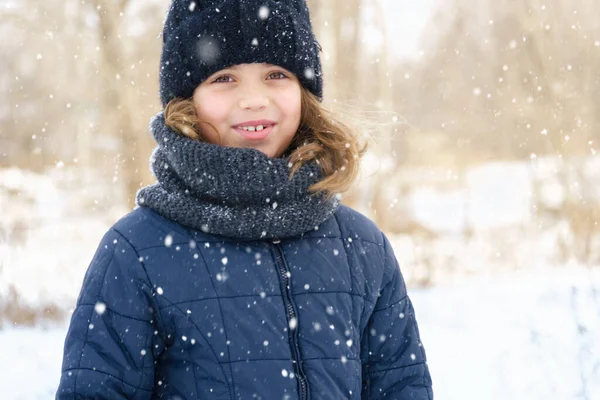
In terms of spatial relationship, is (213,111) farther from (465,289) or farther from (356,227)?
(465,289)

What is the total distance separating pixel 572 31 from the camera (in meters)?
8.77

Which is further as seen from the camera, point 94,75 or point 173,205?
point 94,75

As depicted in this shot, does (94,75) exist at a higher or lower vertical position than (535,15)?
lower

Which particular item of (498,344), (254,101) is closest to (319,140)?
(254,101)

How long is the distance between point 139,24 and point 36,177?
2466 mm

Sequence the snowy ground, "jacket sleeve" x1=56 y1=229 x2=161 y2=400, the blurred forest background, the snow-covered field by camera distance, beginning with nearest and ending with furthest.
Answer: "jacket sleeve" x1=56 y1=229 x2=161 y2=400
the snowy ground
the snow-covered field
the blurred forest background

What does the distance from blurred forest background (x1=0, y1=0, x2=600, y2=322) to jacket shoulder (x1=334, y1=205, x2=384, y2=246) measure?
177 inches

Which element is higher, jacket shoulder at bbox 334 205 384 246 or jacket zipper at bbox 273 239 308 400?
jacket shoulder at bbox 334 205 384 246

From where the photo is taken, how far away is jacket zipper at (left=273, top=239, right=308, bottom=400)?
5.26ft

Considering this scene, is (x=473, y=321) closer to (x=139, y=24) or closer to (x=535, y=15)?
(x=535, y=15)

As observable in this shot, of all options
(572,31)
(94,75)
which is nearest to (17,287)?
(94,75)

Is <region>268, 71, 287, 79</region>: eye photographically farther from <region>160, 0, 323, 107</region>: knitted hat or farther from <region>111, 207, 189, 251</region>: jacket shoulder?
<region>111, 207, 189, 251</region>: jacket shoulder

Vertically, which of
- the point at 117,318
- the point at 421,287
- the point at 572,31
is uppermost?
the point at 572,31

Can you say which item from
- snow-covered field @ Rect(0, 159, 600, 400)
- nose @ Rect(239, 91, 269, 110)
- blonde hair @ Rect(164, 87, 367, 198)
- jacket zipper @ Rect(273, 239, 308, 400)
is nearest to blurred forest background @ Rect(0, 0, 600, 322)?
snow-covered field @ Rect(0, 159, 600, 400)
